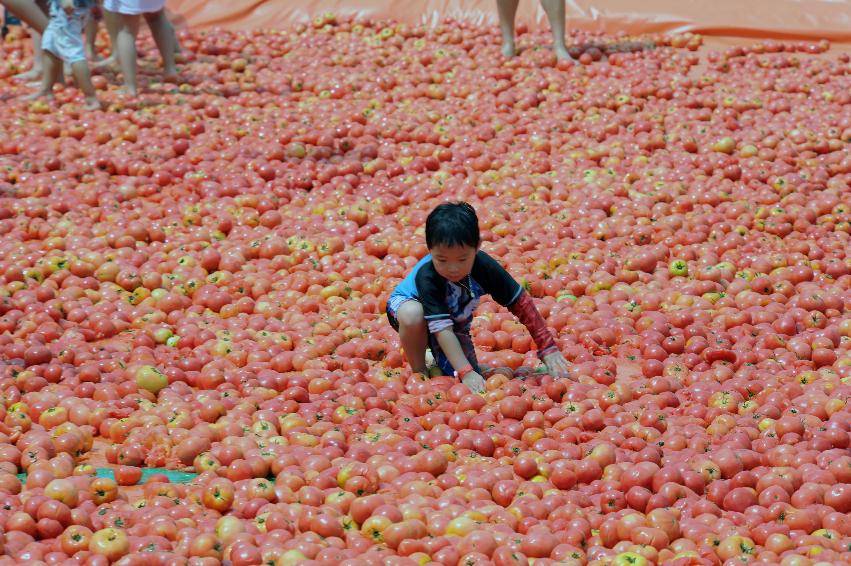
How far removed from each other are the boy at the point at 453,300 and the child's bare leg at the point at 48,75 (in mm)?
5808

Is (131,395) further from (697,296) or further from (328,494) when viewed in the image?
(697,296)

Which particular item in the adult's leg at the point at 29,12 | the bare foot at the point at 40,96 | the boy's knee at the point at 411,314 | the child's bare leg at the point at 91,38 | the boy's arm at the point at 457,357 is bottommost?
the boy's arm at the point at 457,357

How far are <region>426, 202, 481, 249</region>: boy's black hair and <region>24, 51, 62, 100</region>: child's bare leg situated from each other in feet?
20.0

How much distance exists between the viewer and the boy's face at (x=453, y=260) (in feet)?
A: 15.6

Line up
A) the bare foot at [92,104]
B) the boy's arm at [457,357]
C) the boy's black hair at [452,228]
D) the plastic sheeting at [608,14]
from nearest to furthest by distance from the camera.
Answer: the boy's black hair at [452,228], the boy's arm at [457,357], the bare foot at [92,104], the plastic sheeting at [608,14]

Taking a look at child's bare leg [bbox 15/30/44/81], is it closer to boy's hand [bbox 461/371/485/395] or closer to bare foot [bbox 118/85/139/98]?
bare foot [bbox 118/85/139/98]

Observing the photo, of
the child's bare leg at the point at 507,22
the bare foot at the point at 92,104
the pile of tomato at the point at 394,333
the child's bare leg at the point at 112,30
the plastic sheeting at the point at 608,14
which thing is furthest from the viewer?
the plastic sheeting at the point at 608,14

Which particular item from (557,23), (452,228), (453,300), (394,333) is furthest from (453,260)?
(557,23)

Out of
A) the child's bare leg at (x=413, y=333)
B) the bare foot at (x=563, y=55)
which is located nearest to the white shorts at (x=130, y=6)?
the bare foot at (x=563, y=55)

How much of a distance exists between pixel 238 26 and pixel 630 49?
4609mm

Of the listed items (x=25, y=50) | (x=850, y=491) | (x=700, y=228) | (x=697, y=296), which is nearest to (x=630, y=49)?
(x=700, y=228)

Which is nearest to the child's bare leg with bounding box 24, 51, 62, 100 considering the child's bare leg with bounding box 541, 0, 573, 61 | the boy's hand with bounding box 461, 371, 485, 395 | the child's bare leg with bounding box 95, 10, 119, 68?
the child's bare leg with bounding box 95, 10, 119, 68

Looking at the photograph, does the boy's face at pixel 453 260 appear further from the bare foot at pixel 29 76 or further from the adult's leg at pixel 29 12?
the bare foot at pixel 29 76

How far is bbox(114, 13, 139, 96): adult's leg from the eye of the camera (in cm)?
949
